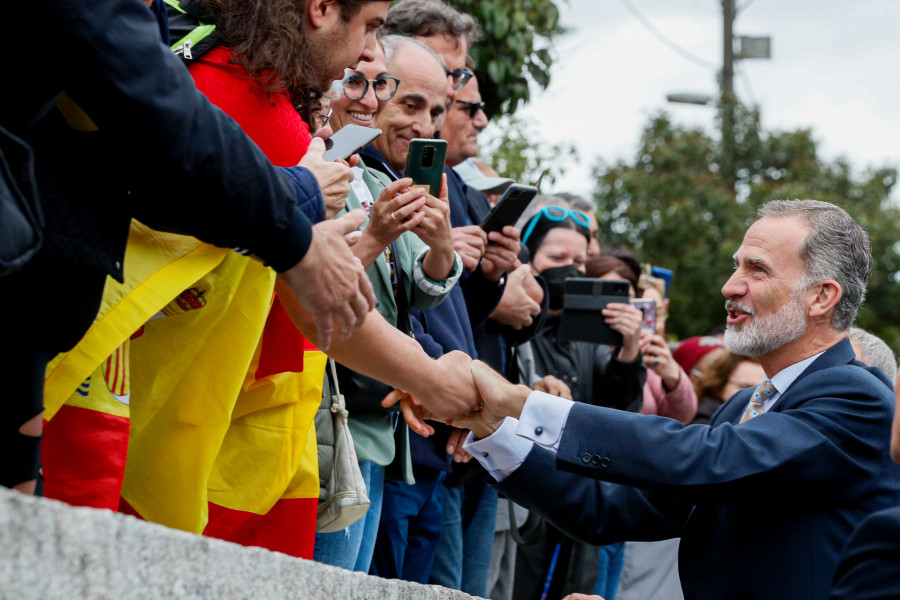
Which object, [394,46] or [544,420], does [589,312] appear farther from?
→ [544,420]

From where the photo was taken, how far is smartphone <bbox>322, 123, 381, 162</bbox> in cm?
309

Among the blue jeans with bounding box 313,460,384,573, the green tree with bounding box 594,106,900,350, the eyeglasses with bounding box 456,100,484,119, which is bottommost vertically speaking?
the green tree with bounding box 594,106,900,350

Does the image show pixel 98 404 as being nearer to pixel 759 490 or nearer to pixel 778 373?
pixel 759 490

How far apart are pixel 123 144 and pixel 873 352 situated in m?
3.67

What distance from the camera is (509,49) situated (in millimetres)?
7051

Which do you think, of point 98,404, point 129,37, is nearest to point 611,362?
point 98,404

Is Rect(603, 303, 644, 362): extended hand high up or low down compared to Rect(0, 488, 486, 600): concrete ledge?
down

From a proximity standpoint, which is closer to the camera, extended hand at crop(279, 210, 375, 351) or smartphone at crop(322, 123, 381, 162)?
extended hand at crop(279, 210, 375, 351)

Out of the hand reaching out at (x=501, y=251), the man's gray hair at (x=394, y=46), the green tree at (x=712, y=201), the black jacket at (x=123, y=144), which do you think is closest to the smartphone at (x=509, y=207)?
the hand reaching out at (x=501, y=251)

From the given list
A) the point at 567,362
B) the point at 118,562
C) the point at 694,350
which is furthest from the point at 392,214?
the point at 694,350

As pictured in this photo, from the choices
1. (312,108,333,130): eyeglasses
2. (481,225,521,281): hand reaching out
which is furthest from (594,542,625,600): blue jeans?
(312,108,333,130): eyeglasses

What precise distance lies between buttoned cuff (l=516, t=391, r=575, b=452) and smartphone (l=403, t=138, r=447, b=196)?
0.85m

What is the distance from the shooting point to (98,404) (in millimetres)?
2340

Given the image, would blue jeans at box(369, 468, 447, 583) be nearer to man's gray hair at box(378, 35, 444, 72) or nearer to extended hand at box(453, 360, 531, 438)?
extended hand at box(453, 360, 531, 438)
